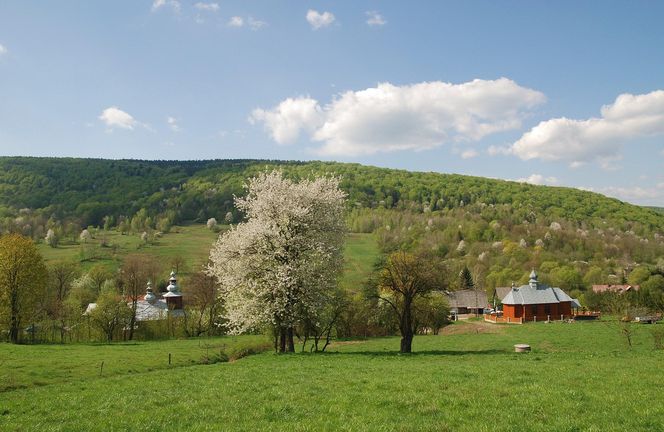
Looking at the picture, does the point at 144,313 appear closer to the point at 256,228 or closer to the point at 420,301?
the point at 420,301

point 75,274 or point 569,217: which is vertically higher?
point 569,217

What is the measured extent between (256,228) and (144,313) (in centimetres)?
5950

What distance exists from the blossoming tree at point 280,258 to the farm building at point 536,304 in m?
57.8

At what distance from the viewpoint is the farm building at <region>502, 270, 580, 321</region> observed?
8044 cm

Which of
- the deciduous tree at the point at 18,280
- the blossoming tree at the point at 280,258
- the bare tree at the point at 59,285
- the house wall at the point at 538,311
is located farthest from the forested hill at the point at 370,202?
the blossoming tree at the point at 280,258

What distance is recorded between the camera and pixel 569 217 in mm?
160625

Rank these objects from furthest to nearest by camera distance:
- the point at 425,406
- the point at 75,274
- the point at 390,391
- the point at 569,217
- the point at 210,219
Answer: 1. the point at 210,219
2. the point at 569,217
3. the point at 75,274
4. the point at 390,391
5. the point at 425,406

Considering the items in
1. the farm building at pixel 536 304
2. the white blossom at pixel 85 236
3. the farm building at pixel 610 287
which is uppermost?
the white blossom at pixel 85 236

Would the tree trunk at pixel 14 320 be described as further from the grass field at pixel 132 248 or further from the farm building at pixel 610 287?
the farm building at pixel 610 287

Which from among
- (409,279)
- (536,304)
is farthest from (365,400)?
(536,304)

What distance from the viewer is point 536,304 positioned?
8100 cm

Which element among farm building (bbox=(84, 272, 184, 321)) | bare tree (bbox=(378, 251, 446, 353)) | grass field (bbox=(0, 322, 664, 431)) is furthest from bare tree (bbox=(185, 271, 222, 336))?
grass field (bbox=(0, 322, 664, 431))

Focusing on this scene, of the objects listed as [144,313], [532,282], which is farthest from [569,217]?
[144,313]

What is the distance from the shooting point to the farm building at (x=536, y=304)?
8044cm
